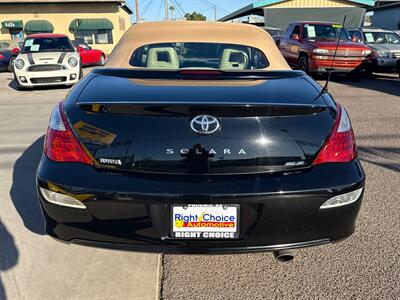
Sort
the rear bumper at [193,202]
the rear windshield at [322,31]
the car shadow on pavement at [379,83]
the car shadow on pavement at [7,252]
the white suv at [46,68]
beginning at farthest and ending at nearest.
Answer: the rear windshield at [322,31]
the car shadow on pavement at [379,83]
the white suv at [46,68]
the car shadow on pavement at [7,252]
the rear bumper at [193,202]

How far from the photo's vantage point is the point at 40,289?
2.44 metres

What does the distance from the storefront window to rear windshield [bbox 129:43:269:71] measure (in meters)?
30.5

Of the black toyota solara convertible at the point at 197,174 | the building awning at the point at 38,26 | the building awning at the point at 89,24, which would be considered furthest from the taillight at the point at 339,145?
the building awning at the point at 38,26

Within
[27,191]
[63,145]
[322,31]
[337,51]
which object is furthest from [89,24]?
[63,145]

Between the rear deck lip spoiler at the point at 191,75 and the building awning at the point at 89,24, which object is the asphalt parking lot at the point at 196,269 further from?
the building awning at the point at 89,24

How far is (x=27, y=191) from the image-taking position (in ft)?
12.7

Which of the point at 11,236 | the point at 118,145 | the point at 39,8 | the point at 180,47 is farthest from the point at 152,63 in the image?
the point at 39,8

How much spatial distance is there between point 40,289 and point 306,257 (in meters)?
1.81

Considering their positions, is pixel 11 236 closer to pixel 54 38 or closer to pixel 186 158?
pixel 186 158

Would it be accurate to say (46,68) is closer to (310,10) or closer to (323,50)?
(323,50)

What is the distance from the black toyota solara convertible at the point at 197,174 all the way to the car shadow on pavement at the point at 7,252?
763 mm

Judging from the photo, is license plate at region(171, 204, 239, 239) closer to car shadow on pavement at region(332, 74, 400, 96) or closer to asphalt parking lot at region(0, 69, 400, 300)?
asphalt parking lot at region(0, 69, 400, 300)

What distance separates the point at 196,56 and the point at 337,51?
976 centimetres

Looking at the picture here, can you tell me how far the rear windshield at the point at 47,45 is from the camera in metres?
11.5
